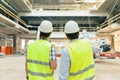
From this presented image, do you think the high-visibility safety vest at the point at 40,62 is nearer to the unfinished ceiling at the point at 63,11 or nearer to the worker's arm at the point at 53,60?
the worker's arm at the point at 53,60

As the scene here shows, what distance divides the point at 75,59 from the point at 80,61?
7cm

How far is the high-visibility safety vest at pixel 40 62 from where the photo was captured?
9.89 ft

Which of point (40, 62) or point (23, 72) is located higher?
point (40, 62)

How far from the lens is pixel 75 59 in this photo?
2.59 meters

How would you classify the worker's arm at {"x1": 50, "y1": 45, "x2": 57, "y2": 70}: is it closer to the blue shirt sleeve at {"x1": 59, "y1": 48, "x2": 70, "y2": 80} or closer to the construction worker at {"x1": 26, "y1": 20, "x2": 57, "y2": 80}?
the construction worker at {"x1": 26, "y1": 20, "x2": 57, "y2": 80}

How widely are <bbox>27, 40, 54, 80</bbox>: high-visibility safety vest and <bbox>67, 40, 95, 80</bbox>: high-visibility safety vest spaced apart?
0.48m

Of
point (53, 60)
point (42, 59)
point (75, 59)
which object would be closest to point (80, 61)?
point (75, 59)

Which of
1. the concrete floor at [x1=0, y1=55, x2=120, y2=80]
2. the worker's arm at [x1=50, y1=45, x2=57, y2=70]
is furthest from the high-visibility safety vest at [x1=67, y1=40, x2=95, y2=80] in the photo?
the concrete floor at [x1=0, y1=55, x2=120, y2=80]

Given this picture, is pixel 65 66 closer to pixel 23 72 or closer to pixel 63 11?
pixel 23 72

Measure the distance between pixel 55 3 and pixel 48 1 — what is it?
1.04 metres

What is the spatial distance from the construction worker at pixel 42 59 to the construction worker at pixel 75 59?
1.44 feet

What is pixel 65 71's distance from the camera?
2.53 metres

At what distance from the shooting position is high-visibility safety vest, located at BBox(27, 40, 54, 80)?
3014mm

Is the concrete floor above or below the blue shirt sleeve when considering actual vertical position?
below
